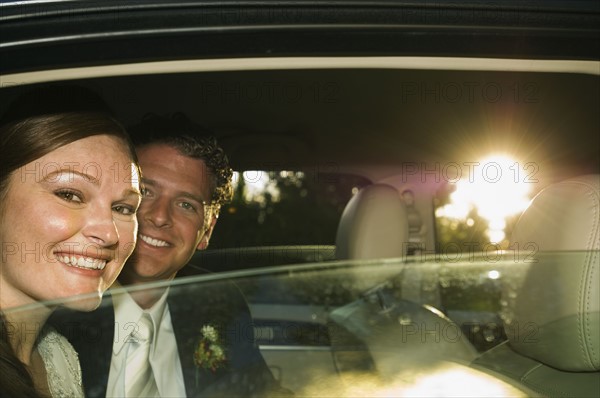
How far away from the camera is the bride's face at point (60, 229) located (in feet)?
4.06

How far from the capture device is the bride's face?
1.24 metres

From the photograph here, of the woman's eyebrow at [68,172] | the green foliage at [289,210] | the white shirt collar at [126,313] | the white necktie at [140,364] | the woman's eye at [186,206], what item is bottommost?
the white necktie at [140,364]

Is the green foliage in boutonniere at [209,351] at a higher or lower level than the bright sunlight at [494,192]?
lower

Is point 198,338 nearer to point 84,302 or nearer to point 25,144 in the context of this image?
point 84,302

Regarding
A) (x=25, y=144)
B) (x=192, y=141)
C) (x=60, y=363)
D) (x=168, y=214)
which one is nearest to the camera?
(x=25, y=144)

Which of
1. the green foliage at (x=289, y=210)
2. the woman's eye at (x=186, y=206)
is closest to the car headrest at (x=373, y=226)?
the green foliage at (x=289, y=210)

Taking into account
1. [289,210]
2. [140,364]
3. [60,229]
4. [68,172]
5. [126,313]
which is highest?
[289,210]

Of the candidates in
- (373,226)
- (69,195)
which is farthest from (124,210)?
(373,226)

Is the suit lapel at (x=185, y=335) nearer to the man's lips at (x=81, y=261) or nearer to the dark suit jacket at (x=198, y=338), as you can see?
the dark suit jacket at (x=198, y=338)

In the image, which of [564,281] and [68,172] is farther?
[564,281]

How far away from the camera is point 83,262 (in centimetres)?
127

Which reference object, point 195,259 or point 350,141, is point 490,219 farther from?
point 195,259

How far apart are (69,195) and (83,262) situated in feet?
0.40

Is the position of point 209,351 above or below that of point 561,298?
below
